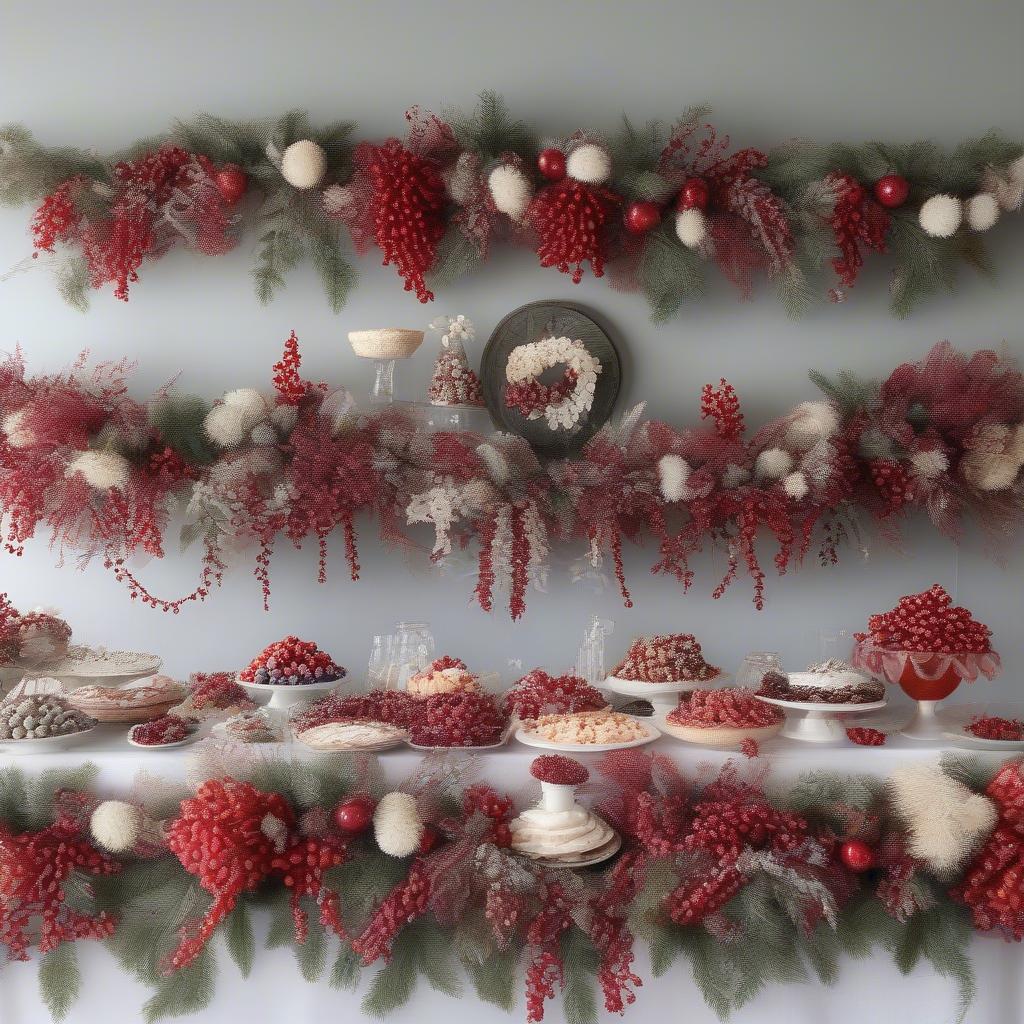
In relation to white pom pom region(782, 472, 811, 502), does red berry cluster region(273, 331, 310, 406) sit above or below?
above

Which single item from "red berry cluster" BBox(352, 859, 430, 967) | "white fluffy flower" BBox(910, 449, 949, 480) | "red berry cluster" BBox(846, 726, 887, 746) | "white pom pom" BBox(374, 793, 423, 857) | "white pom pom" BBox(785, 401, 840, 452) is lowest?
"red berry cluster" BBox(352, 859, 430, 967)

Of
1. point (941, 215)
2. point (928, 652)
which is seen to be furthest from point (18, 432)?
point (941, 215)

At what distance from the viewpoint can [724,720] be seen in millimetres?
2340

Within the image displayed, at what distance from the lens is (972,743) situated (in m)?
2.41

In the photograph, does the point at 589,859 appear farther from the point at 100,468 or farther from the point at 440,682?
the point at 100,468

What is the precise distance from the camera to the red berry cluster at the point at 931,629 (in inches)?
97.9

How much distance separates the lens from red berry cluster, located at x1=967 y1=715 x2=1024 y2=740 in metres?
2.40

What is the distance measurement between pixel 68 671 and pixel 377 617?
0.80 metres

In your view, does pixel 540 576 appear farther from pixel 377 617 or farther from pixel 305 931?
pixel 305 931

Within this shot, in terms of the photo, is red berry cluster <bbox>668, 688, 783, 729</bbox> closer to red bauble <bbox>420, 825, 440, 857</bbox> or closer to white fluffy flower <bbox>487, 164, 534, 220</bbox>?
red bauble <bbox>420, 825, 440, 857</bbox>

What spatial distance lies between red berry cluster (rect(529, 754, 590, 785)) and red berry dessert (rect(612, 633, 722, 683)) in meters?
0.45

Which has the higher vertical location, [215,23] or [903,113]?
[215,23]

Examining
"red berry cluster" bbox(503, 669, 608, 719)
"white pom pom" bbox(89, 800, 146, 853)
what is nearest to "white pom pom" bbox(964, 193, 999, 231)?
"red berry cluster" bbox(503, 669, 608, 719)

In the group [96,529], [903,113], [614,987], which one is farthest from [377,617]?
[903,113]
